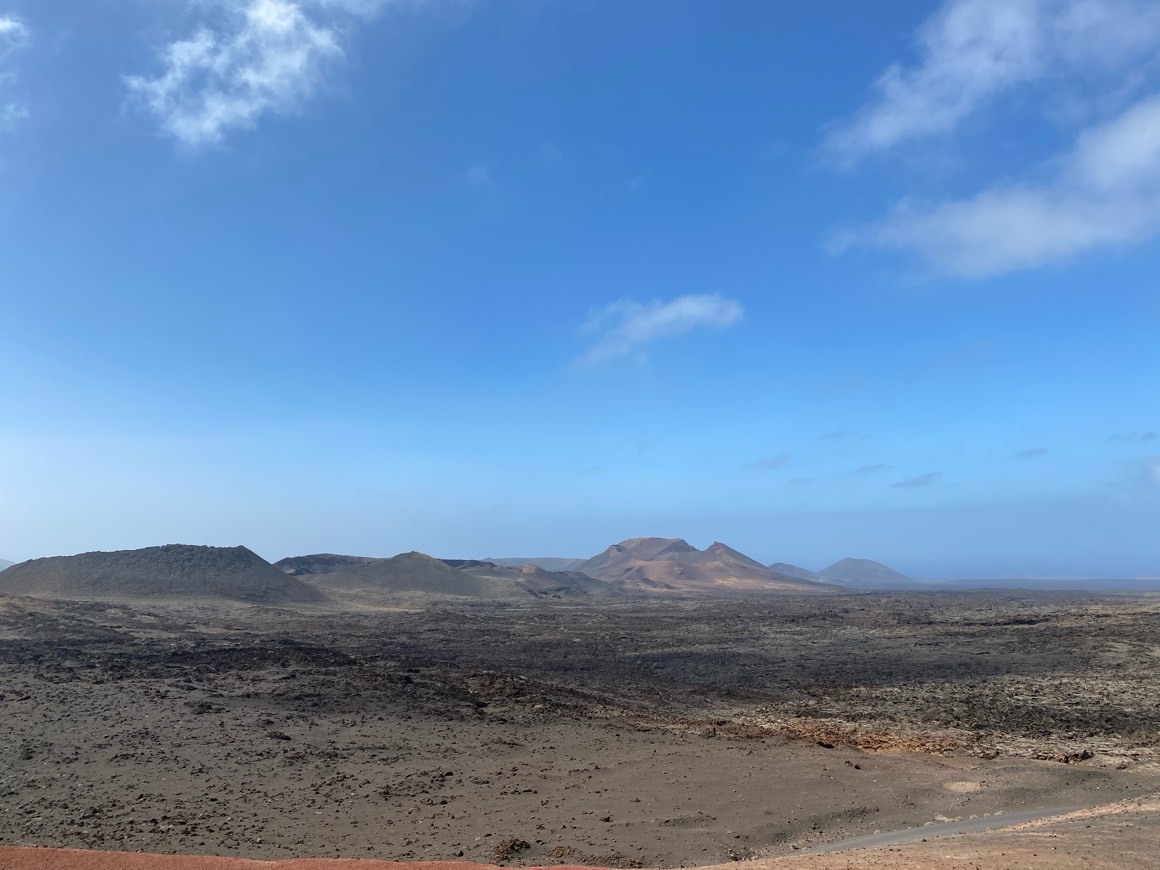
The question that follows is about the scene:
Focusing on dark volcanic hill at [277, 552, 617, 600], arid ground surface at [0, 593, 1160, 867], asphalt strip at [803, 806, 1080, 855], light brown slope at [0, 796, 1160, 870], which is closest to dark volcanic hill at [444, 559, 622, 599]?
Result: dark volcanic hill at [277, 552, 617, 600]

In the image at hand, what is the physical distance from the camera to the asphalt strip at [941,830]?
9750 millimetres

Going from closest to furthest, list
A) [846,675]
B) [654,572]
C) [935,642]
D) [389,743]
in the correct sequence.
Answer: [389,743], [846,675], [935,642], [654,572]

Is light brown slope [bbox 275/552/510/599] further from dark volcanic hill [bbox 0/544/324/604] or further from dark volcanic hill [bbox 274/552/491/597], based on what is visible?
dark volcanic hill [bbox 0/544/324/604]

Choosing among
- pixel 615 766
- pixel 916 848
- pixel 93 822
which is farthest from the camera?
pixel 615 766

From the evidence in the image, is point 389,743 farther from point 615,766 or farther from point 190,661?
point 190,661

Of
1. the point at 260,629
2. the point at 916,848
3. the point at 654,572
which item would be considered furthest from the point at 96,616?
the point at 654,572

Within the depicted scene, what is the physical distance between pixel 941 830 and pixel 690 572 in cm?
13046

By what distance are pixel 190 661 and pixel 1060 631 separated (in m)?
39.0

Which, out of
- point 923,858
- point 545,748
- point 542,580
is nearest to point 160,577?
point 545,748

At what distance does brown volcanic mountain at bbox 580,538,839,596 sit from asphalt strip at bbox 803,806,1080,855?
9776cm

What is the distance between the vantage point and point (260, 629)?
40344 mm

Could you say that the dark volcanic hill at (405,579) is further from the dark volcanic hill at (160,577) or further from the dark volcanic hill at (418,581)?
the dark volcanic hill at (160,577)

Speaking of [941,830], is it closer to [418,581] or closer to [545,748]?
[545,748]

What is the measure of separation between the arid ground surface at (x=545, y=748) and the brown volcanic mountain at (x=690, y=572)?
86.2 metres
